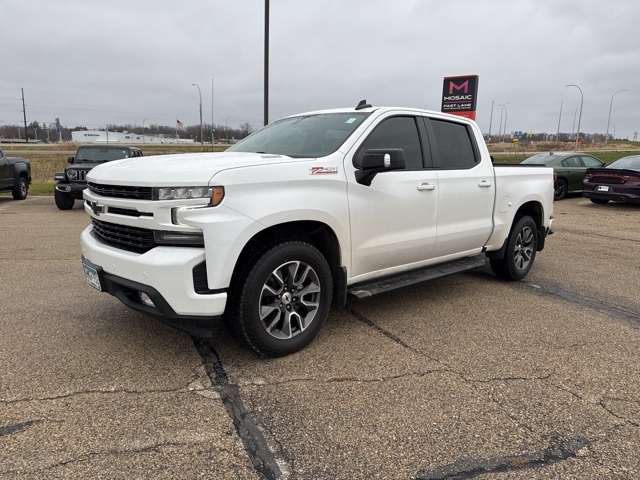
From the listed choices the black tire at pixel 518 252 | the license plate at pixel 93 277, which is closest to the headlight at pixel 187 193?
the license plate at pixel 93 277

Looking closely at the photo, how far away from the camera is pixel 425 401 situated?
3031 mm

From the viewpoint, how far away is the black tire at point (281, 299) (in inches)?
130

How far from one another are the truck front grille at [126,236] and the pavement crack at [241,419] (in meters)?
0.94

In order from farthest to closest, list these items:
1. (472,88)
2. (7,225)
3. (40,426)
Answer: (472,88), (7,225), (40,426)

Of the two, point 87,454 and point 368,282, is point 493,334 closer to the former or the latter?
point 368,282

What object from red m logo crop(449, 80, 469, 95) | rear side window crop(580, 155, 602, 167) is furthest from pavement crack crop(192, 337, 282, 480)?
red m logo crop(449, 80, 469, 95)

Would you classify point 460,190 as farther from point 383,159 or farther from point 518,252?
point 518,252

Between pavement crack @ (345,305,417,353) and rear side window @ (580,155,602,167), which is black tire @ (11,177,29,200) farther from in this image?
rear side window @ (580,155,602,167)

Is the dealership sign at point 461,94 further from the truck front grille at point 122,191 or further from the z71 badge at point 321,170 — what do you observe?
the truck front grille at point 122,191

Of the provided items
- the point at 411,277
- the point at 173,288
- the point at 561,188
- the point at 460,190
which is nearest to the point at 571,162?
the point at 561,188

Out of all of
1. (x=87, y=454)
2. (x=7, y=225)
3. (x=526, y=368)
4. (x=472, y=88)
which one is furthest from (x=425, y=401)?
(x=472, y=88)

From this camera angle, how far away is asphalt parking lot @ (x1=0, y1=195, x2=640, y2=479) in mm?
2445

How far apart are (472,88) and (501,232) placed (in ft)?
49.4

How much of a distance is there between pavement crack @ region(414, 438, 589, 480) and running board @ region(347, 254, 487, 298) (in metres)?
1.64
